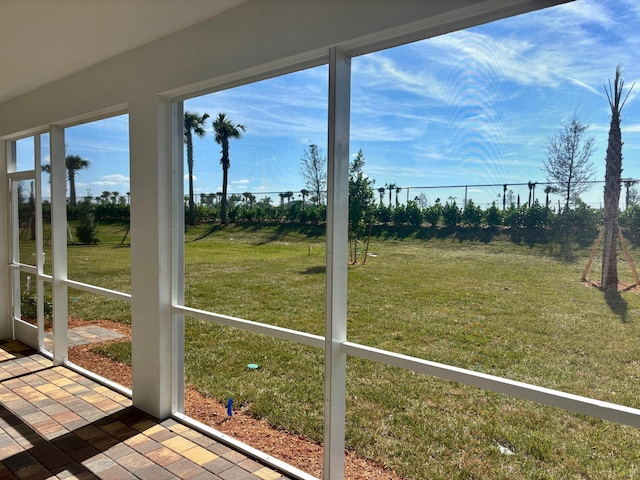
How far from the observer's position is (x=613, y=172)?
1.77 meters

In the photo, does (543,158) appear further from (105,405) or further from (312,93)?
(105,405)

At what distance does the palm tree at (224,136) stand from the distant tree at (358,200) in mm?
1047

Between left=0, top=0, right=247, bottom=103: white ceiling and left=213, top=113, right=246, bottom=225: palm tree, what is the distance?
66cm

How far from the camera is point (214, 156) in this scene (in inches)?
131

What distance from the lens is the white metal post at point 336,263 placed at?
2223 millimetres

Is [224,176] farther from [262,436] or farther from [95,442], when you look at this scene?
[95,442]

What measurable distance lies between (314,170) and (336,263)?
0.67 m

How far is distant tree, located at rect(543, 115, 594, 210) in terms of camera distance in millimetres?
1865

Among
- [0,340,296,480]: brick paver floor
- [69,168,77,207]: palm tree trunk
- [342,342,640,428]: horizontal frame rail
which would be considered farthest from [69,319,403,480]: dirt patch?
[69,168,77,207]: palm tree trunk

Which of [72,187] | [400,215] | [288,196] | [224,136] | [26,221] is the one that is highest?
[224,136]

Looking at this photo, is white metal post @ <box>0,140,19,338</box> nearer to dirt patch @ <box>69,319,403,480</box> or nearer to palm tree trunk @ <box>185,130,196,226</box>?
dirt patch @ <box>69,319,403,480</box>

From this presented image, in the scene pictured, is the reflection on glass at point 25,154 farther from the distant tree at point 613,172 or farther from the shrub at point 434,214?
the distant tree at point 613,172

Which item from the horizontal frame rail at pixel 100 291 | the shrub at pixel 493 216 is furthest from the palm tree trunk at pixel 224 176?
the shrub at pixel 493 216

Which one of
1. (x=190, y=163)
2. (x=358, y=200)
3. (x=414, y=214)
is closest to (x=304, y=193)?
(x=358, y=200)
